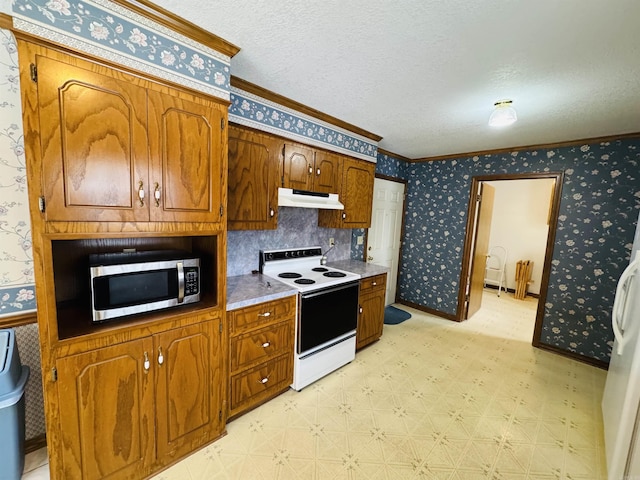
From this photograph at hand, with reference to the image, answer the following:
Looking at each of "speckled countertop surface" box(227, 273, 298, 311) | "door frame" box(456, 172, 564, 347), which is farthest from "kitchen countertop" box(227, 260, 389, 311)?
"door frame" box(456, 172, 564, 347)

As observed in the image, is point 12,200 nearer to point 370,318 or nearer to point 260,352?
point 260,352

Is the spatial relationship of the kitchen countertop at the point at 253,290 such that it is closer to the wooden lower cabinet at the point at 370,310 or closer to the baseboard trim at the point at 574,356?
the wooden lower cabinet at the point at 370,310

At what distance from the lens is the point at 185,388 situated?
162 cm

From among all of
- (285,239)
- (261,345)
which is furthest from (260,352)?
(285,239)

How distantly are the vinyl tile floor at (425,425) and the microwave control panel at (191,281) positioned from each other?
1070mm

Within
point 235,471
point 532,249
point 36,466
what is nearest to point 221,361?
point 235,471

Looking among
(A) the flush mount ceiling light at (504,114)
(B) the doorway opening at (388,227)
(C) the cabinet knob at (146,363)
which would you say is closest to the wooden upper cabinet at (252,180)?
(C) the cabinet knob at (146,363)

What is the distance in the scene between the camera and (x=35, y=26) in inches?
42.0

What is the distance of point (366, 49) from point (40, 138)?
167 centimetres

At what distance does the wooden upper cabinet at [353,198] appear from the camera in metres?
2.95

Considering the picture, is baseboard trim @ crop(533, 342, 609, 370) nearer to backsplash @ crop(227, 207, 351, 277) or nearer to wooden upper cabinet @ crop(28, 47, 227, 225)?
backsplash @ crop(227, 207, 351, 277)

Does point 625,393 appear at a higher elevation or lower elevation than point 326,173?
lower

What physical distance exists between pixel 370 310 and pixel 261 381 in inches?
58.1

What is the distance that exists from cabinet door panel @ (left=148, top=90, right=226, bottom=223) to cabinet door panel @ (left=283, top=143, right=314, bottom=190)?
0.83 metres
